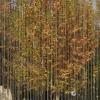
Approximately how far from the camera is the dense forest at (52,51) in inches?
520

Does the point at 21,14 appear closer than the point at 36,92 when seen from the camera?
No

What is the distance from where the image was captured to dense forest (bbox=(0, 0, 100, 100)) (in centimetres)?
1320

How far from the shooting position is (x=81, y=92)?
13.4 metres

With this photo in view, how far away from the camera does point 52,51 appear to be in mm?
13211

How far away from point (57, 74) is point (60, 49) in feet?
3.23

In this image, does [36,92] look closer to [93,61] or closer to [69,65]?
[69,65]

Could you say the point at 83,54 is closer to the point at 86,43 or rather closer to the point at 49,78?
the point at 86,43

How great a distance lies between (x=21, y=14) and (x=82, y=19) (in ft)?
8.31

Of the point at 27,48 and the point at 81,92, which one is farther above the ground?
the point at 27,48

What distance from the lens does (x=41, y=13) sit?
1388 cm

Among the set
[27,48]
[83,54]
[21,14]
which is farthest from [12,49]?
[83,54]

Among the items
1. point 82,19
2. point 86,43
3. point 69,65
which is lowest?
point 69,65

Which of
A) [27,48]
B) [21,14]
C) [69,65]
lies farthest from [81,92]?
[21,14]

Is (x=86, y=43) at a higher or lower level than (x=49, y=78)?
higher
